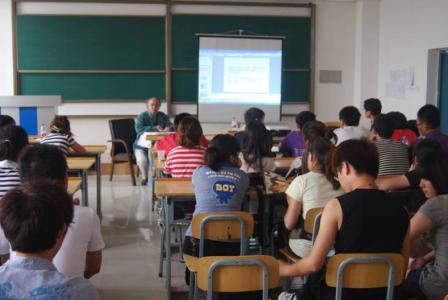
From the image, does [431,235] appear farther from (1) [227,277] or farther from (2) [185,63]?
(2) [185,63]

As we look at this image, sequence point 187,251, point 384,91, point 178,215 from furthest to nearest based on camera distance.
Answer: point 384,91 < point 178,215 < point 187,251

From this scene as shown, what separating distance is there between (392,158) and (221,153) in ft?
5.42

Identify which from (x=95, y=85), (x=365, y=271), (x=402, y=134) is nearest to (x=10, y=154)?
(x=365, y=271)

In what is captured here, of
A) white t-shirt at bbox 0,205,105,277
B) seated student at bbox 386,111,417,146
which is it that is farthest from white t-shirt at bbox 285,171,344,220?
seated student at bbox 386,111,417,146

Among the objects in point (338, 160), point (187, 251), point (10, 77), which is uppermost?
point (10, 77)

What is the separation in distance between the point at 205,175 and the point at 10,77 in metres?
6.25

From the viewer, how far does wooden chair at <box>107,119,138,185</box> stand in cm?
779

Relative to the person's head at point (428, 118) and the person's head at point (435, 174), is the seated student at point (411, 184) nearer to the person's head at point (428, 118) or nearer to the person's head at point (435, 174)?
the person's head at point (435, 174)

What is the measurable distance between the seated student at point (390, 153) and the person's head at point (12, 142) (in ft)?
8.75

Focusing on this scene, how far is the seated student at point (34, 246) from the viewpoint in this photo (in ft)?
4.41

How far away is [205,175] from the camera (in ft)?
11.0

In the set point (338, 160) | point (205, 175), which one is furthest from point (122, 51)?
point (338, 160)

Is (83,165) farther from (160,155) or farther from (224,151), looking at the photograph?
(224,151)

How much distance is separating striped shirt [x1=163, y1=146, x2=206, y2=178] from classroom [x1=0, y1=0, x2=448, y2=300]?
0.05 ft
